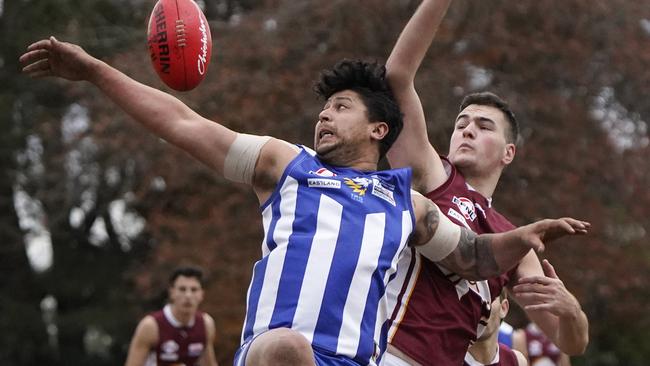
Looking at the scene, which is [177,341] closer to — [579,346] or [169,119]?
[579,346]

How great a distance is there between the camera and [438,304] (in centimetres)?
581

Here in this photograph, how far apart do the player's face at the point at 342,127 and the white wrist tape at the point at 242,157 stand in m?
0.28

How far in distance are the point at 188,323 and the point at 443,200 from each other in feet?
18.0

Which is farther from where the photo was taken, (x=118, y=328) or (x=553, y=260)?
(x=118, y=328)

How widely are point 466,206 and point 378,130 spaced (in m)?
0.77

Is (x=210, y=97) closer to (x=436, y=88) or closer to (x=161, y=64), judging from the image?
(x=436, y=88)

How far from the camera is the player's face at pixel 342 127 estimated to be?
17.3 ft

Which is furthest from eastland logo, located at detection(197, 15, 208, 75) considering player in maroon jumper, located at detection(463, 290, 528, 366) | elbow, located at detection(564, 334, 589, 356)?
elbow, located at detection(564, 334, 589, 356)

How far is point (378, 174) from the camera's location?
17.3 ft

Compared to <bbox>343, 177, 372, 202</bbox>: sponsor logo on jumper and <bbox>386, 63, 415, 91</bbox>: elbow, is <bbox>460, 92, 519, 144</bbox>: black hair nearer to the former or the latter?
<bbox>386, 63, 415, 91</bbox>: elbow

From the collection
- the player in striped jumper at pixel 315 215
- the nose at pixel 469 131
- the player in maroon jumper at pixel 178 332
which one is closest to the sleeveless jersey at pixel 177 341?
the player in maroon jumper at pixel 178 332

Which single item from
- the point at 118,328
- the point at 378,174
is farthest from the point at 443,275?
the point at 118,328

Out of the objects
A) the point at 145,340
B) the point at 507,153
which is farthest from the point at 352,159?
the point at 145,340

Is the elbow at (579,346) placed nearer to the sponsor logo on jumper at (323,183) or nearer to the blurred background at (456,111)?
the sponsor logo on jumper at (323,183)
